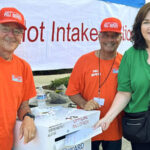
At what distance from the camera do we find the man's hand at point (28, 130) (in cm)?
135

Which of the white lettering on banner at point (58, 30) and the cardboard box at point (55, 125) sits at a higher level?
the white lettering on banner at point (58, 30)

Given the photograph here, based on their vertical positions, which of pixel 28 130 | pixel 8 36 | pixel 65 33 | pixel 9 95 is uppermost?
pixel 65 33

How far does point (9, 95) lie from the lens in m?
1.51

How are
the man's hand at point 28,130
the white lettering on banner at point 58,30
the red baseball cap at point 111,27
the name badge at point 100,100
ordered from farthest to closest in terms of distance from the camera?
A: the white lettering on banner at point 58,30 < the red baseball cap at point 111,27 < the name badge at point 100,100 < the man's hand at point 28,130

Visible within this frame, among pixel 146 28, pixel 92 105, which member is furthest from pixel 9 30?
pixel 146 28

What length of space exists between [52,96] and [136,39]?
2457 mm

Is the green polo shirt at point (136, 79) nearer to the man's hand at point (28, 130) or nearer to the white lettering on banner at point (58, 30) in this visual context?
the white lettering on banner at point (58, 30)

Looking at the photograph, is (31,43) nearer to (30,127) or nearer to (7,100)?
(7,100)

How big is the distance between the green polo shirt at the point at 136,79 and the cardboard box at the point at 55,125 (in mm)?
294

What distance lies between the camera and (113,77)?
199 cm

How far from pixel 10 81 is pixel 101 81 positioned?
81 cm

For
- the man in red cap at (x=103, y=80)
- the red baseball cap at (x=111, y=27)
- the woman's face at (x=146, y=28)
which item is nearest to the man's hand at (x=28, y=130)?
the man in red cap at (x=103, y=80)

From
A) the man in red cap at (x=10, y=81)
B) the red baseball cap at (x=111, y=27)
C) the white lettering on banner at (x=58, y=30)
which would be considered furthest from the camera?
the white lettering on banner at (x=58, y=30)

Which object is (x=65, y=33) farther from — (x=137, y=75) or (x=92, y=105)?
(x=137, y=75)
